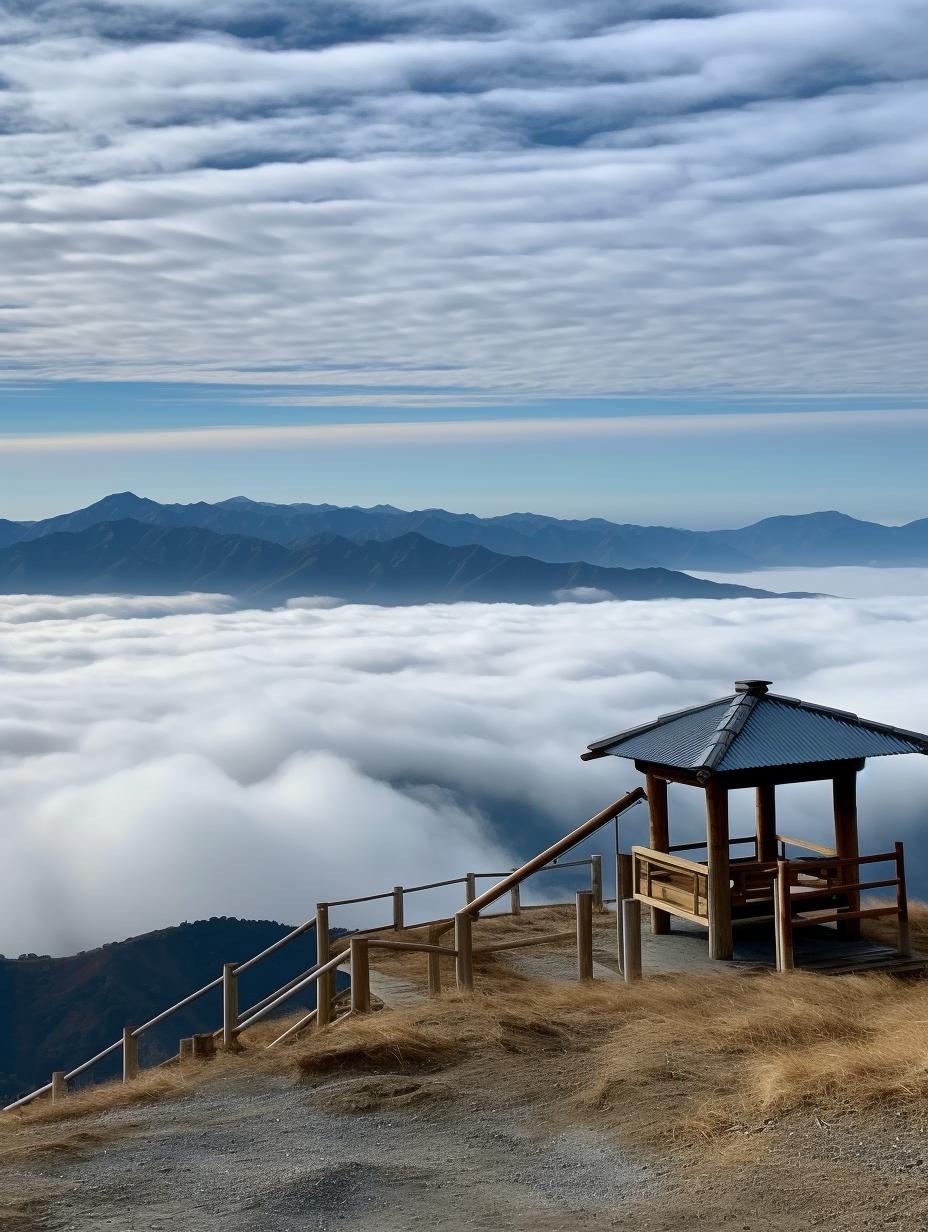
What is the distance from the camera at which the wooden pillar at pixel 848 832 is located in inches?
647

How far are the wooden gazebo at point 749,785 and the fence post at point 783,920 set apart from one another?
0.06 ft

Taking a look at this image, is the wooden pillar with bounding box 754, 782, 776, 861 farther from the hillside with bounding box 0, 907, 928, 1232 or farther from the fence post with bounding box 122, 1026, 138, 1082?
the fence post with bounding box 122, 1026, 138, 1082

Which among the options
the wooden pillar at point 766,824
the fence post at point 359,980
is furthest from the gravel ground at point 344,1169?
the wooden pillar at point 766,824

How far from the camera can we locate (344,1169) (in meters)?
8.54

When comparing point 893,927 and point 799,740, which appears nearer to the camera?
point 799,740

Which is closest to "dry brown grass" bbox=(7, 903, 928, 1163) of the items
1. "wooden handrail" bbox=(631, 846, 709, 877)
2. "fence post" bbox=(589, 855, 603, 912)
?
"wooden handrail" bbox=(631, 846, 709, 877)

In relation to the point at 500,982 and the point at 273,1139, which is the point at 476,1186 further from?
the point at 500,982

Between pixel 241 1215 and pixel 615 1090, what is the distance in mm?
3397

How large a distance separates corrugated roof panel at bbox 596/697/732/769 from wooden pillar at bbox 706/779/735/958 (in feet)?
1.96

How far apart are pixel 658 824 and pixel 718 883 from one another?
1.99 metres

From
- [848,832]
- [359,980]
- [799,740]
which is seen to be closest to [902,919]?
[848,832]

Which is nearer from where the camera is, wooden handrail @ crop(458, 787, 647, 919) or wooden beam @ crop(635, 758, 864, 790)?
wooden beam @ crop(635, 758, 864, 790)

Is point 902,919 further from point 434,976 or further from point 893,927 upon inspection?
point 434,976

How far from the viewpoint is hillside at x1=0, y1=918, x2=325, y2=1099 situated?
107 meters
